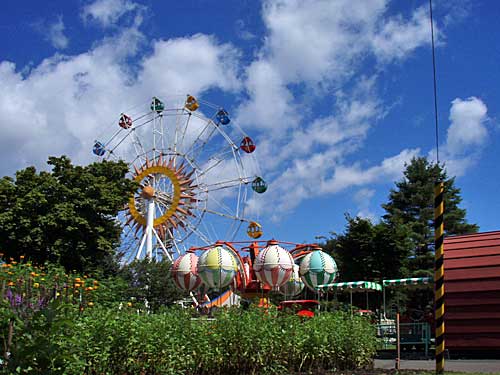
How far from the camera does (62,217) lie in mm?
29062

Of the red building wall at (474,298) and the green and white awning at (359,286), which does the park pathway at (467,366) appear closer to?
the red building wall at (474,298)

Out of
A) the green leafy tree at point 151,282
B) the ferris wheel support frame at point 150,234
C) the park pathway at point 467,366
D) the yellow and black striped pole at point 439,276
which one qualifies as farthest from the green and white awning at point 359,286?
the ferris wheel support frame at point 150,234

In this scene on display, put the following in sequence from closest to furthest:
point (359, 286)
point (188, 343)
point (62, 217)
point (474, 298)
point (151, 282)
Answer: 1. point (188, 343)
2. point (474, 298)
3. point (359, 286)
4. point (62, 217)
5. point (151, 282)

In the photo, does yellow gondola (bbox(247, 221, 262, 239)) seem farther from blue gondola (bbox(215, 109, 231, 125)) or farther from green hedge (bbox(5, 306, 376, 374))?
green hedge (bbox(5, 306, 376, 374))

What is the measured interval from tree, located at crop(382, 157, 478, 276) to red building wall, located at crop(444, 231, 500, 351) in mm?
29448

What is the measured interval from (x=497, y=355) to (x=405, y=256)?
22.4 m

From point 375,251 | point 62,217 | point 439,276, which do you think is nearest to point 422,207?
point 375,251

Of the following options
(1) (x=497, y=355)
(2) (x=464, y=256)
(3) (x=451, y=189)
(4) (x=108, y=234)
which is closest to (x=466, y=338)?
(1) (x=497, y=355)

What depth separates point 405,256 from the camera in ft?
124

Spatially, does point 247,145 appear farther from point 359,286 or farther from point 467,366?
point 467,366

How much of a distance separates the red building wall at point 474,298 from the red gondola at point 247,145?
88.2ft

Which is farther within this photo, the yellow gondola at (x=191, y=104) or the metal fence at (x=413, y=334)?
the yellow gondola at (x=191, y=104)

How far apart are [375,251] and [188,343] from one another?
30.0m

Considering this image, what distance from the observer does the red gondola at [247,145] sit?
43031mm
